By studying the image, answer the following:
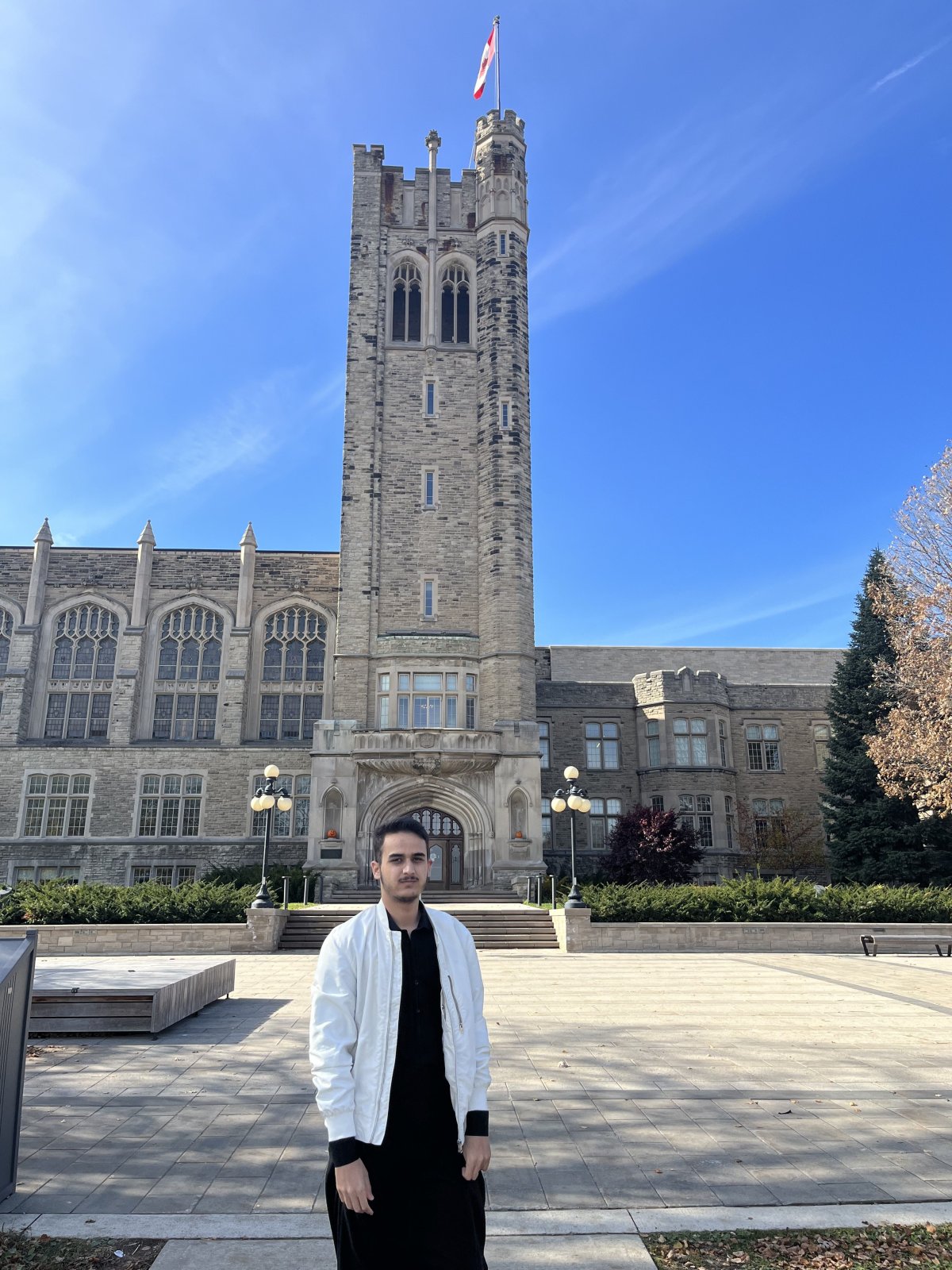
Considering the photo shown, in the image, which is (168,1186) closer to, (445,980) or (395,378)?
(445,980)

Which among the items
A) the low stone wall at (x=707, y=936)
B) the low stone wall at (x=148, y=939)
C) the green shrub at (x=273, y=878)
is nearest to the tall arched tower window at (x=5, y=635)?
the green shrub at (x=273, y=878)

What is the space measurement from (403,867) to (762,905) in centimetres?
2027

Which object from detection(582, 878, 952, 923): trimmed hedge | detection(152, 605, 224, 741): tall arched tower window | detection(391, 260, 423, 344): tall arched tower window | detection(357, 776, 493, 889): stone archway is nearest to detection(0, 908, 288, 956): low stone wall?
detection(582, 878, 952, 923): trimmed hedge

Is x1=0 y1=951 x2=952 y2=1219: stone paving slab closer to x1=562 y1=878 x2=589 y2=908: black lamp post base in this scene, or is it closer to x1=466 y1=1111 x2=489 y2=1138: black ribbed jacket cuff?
x1=466 y1=1111 x2=489 y2=1138: black ribbed jacket cuff

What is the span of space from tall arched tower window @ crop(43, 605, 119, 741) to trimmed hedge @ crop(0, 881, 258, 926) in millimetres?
14422

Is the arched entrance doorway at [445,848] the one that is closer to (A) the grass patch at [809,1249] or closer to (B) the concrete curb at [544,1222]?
→ (B) the concrete curb at [544,1222]

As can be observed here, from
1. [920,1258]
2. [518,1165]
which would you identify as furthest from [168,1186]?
[920,1258]

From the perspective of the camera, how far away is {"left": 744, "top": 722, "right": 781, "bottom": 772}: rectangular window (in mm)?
38062

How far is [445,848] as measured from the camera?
1236 inches

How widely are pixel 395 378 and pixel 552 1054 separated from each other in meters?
29.9

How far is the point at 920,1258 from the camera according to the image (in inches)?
167

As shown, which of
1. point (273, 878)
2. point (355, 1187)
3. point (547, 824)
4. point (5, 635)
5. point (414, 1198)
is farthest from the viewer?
point (547, 824)

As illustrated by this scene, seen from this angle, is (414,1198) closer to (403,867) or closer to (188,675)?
(403,867)

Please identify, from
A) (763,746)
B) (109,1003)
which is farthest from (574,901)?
(763,746)
